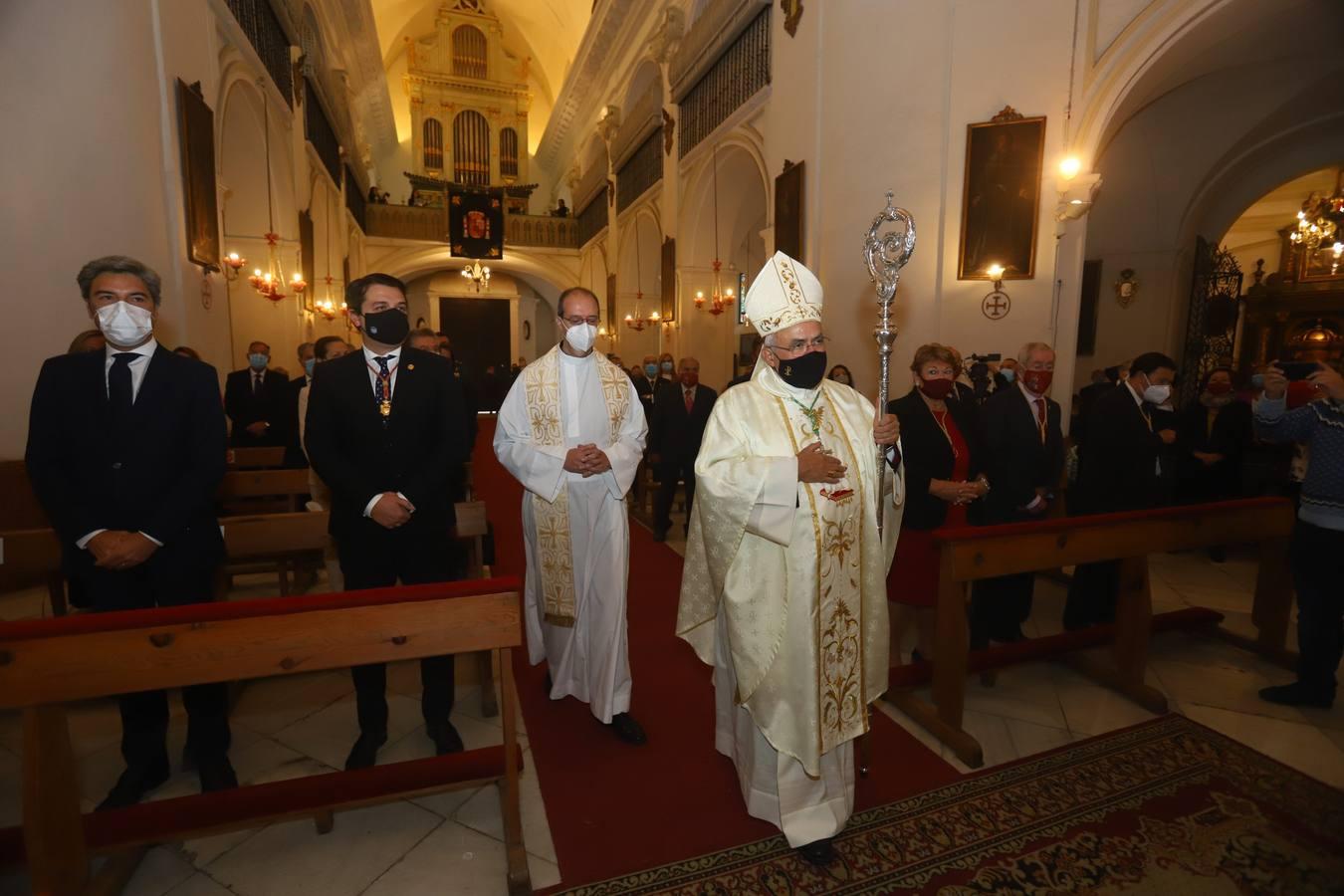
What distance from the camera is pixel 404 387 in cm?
270

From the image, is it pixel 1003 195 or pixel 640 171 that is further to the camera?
pixel 640 171

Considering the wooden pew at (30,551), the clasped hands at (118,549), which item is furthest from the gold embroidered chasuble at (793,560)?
the wooden pew at (30,551)

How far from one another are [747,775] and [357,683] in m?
1.66

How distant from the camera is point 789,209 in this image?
8.88m

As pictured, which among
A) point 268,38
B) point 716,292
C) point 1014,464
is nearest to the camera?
point 1014,464

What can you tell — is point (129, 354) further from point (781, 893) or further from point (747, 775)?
point (781, 893)

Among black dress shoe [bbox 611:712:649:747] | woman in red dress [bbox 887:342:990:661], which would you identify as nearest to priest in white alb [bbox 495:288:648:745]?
black dress shoe [bbox 611:712:649:747]

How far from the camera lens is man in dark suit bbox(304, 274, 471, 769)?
2.61m

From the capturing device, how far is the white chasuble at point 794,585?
2.22m

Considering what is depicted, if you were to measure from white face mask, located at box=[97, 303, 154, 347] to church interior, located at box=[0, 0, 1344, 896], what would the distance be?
27.2 inches

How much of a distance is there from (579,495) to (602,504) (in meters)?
0.11

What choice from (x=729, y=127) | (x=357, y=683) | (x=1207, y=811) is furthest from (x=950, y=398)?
(x=729, y=127)

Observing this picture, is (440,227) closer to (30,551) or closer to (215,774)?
(30,551)

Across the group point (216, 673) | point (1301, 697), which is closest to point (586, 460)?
point (216, 673)
